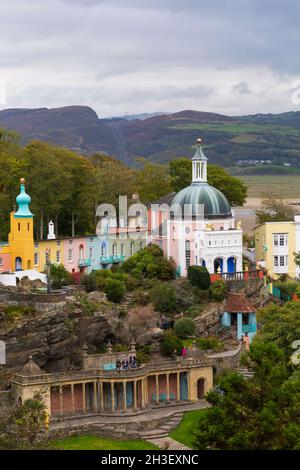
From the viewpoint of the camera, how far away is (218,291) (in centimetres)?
7462

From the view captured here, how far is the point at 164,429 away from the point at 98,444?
13.6 feet

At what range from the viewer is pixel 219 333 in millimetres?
73062

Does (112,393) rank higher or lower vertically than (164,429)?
higher

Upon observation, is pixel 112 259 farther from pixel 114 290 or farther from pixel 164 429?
pixel 164 429

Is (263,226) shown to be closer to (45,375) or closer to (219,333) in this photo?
(219,333)

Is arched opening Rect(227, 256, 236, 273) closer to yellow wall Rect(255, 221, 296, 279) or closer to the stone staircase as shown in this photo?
yellow wall Rect(255, 221, 296, 279)

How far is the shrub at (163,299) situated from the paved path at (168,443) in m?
14.2

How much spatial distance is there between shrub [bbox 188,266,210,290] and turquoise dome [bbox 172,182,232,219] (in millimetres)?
5378

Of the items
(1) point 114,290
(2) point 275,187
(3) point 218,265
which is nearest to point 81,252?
(1) point 114,290

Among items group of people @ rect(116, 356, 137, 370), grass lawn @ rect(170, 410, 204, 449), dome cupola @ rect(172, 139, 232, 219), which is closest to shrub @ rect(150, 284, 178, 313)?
group of people @ rect(116, 356, 137, 370)

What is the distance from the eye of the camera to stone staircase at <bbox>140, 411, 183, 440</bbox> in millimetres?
58656

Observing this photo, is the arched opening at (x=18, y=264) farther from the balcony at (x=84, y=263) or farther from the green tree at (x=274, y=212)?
the green tree at (x=274, y=212)
